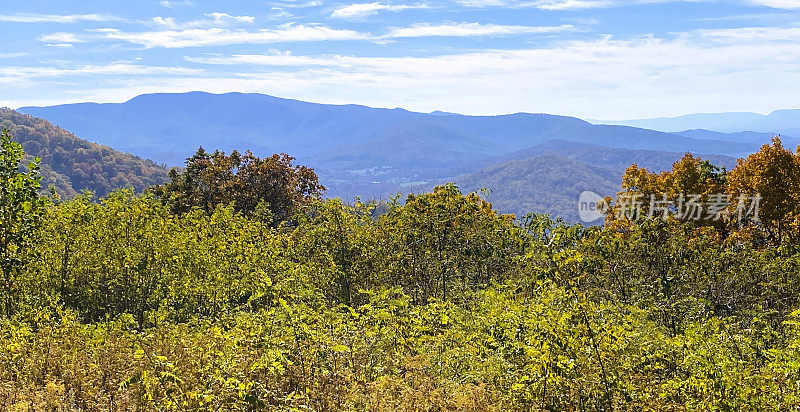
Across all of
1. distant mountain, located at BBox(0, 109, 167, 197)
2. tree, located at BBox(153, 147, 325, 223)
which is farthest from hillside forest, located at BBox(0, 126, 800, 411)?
distant mountain, located at BBox(0, 109, 167, 197)

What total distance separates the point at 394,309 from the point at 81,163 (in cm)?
12436

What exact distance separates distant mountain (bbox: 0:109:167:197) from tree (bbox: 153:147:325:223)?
3203 inches

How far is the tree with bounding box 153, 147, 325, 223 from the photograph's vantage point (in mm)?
27953

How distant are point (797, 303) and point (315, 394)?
1099 centimetres

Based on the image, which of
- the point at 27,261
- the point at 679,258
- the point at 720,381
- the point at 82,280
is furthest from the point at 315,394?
the point at 679,258

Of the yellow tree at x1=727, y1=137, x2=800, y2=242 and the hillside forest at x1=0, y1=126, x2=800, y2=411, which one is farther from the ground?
the yellow tree at x1=727, y1=137, x2=800, y2=242

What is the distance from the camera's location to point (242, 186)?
2803 cm

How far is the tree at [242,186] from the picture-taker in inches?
1101

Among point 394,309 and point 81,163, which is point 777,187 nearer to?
point 394,309

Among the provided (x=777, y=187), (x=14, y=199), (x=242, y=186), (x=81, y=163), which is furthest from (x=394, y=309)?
(x=81, y=163)

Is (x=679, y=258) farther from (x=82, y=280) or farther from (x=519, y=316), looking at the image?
(x=82, y=280)

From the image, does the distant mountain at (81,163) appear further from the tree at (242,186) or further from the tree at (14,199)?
the tree at (14,199)

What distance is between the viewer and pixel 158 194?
30297 millimetres

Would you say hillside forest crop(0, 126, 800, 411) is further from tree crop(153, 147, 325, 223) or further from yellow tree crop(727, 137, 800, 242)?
tree crop(153, 147, 325, 223)
